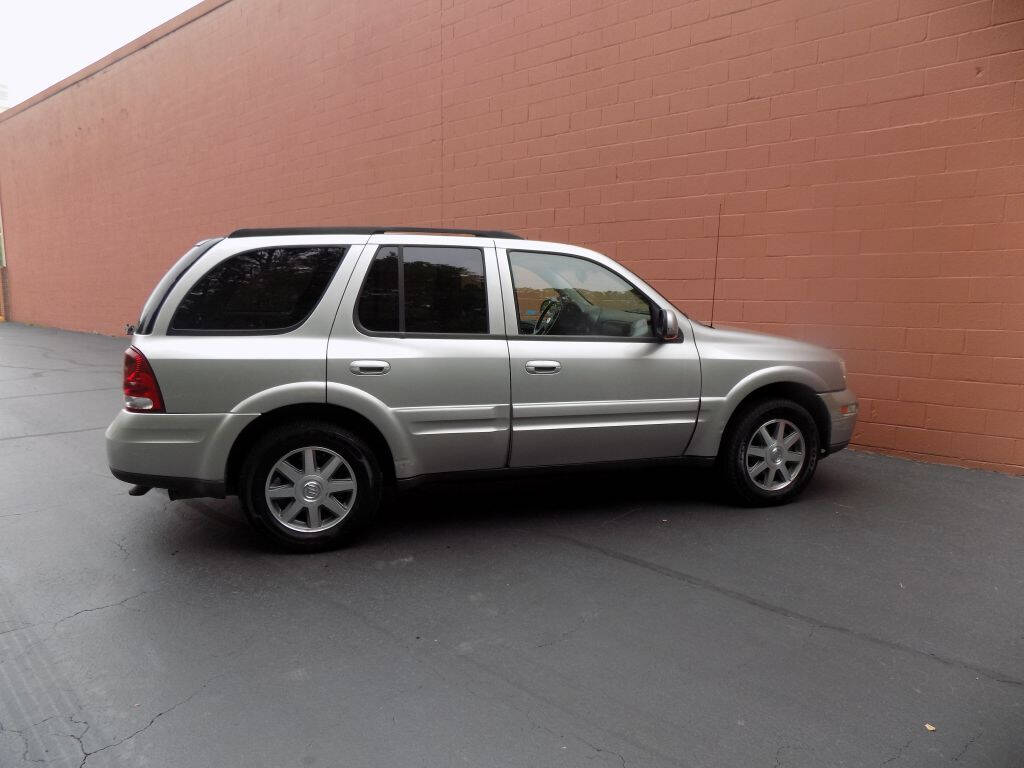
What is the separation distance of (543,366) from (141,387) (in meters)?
2.23

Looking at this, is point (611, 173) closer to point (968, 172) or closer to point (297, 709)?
point (968, 172)

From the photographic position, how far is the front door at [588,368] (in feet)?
14.1

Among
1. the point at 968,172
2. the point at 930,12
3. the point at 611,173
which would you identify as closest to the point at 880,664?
the point at 968,172

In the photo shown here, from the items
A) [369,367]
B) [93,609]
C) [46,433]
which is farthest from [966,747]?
[46,433]

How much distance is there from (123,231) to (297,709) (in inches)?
732

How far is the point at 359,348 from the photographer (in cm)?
397

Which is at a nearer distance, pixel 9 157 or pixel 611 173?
pixel 611 173

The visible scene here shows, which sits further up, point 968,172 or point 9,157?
point 9,157

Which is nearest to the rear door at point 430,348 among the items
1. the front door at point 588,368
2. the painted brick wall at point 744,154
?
the front door at point 588,368

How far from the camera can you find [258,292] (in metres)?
3.93

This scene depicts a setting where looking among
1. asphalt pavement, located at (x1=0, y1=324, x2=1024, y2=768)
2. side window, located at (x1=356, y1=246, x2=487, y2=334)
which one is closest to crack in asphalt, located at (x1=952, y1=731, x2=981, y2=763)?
asphalt pavement, located at (x1=0, y1=324, x2=1024, y2=768)

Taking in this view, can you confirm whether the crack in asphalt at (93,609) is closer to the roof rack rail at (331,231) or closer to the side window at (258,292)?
the side window at (258,292)

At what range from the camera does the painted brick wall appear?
5.62 m

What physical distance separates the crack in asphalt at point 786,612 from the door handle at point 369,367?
56.4 inches
